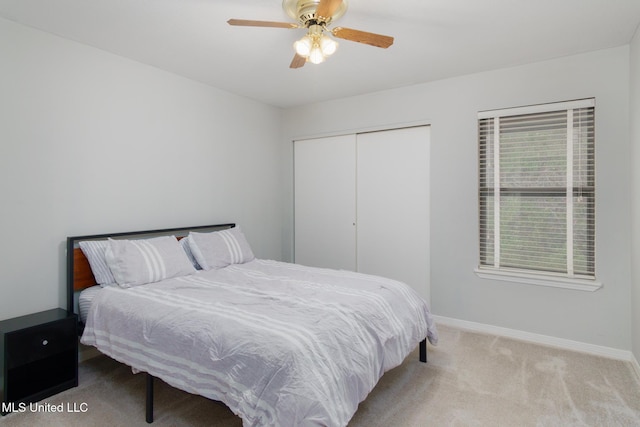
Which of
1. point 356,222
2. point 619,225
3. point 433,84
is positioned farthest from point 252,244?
point 619,225

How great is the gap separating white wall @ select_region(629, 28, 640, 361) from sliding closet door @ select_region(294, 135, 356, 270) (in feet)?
8.28

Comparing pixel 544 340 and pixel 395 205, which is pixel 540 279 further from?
pixel 395 205

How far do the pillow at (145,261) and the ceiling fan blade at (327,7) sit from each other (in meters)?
2.15

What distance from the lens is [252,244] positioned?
439 cm

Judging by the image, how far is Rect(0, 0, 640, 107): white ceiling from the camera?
2.24 meters

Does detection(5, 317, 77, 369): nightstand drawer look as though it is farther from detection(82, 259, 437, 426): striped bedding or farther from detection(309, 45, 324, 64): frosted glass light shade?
detection(309, 45, 324, 64): frosted glass light shade

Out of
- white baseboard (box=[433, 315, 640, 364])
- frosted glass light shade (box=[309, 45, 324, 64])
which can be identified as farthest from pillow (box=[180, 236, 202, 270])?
white baseboard (box=[433, 315, 640, 364])

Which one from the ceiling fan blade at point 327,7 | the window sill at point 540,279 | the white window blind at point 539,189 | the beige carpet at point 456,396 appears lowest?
the beige carpet at point 456,396

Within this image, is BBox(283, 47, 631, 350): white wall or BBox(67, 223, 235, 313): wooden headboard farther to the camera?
BBox(283, 47, 631, 350): white wall

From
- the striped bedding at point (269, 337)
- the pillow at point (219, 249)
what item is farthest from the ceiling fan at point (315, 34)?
the pillow at point (219, 249)

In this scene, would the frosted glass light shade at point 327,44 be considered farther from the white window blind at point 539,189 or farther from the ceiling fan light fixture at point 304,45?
the white window blind at point 539,189

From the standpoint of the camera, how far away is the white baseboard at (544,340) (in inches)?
112

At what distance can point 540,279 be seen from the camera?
3.15 metres

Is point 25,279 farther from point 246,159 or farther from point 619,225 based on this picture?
point 619,225
